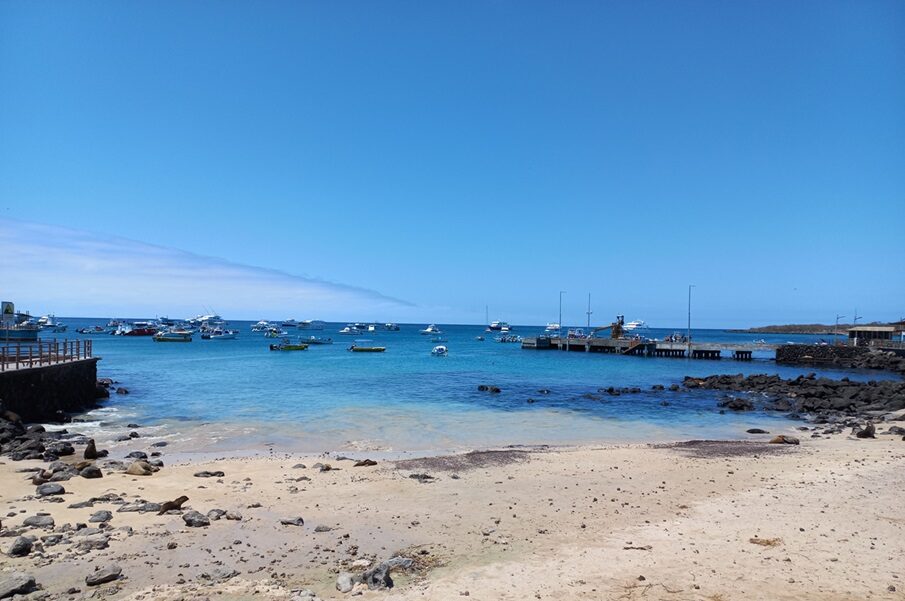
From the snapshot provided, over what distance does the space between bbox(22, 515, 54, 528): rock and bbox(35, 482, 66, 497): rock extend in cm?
179

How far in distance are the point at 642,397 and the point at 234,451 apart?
934 inches

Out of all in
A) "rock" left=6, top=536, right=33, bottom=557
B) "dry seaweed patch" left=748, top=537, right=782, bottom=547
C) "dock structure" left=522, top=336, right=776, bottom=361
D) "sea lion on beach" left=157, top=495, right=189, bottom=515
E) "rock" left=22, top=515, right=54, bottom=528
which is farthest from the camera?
"dock structure" left=522, top=336, right=776, bottom=361

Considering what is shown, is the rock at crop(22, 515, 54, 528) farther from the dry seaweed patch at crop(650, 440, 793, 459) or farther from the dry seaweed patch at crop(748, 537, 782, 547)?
the dry seaweed patch at crop(650, 440, 793, 459)

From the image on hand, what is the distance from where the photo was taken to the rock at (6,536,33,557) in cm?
777

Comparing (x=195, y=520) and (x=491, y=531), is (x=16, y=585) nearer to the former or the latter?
(x=195, y=520)

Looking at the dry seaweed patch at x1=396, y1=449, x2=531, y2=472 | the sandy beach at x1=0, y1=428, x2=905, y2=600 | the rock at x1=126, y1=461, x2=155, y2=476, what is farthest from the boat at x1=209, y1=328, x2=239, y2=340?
the dry seaweed patch at x1=396, y1=449, x2=531, y2=472

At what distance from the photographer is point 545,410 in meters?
27.4

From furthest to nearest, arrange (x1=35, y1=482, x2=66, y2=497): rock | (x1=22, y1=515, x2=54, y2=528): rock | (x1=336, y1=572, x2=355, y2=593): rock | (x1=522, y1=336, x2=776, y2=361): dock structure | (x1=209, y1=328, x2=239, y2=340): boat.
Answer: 1. (x1=209, y1=328, x2=239, y2=340): boat
2. (x1=522, y1=336, x2=776, y2=361): dock structure
3. (x1=35, y1=482, x2=66, y2=497): rock
4. (x1=22, y1=515, x2=54, y2=528): rock
5. (x1=336, y1=572, x2=355, y2=593): rock

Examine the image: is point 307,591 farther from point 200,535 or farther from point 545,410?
point 545,410

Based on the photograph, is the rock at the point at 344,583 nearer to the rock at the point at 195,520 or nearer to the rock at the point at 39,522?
the rock at the point at 195,520

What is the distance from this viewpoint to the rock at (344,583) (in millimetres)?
6973

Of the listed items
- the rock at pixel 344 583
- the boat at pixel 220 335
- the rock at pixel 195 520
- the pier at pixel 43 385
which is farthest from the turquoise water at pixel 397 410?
the boat at pixel 220 335

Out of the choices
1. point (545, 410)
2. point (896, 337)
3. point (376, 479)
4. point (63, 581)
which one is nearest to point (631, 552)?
point (376, 479)

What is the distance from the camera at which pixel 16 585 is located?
6.70 meters
